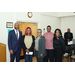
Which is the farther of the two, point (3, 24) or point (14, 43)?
point (3, 24)

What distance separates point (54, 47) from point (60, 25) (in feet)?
15.5

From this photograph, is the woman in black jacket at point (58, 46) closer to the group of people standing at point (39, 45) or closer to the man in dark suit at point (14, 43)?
the group of people standing at point (39, 45)

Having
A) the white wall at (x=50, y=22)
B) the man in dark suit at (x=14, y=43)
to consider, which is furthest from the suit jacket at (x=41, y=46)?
the white wall at (x=50, y=22)

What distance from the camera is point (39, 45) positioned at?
2.72 m

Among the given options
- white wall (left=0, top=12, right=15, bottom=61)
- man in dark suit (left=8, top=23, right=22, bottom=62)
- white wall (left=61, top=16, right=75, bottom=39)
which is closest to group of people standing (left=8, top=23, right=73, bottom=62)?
man in dark suit (left=8, top=23, right=22, bottom=62)

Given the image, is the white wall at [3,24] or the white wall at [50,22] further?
the white wall at [50,22]

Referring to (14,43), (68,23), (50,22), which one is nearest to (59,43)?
(14,43)

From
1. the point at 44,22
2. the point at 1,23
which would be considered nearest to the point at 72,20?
the point at 44,22

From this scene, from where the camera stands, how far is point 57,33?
8.95 ft

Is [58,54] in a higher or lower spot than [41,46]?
lower

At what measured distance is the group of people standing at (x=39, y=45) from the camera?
2.72 metres

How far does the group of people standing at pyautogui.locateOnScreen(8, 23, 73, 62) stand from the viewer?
272 cm

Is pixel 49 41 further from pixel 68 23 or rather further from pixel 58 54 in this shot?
pixel 68 23

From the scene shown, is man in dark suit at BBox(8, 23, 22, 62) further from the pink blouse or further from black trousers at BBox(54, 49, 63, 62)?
black trousers at BBox(54, 49, 63, 62)
